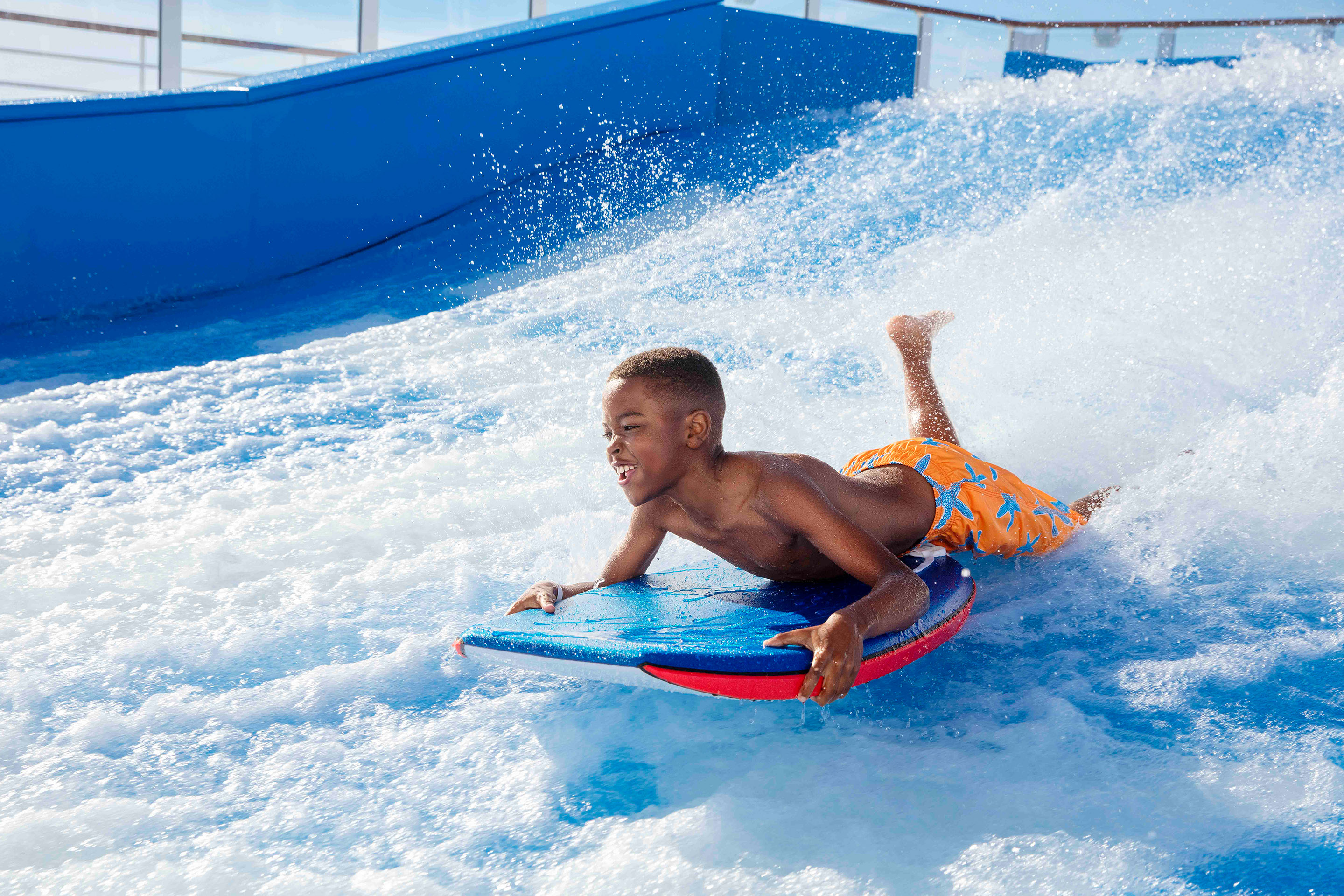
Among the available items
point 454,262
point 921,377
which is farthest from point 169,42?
point 921,377

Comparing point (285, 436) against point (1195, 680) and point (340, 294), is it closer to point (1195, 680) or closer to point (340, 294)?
point (340, 294)

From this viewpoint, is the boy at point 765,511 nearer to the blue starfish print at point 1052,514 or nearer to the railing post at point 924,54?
the blue starfish print at point 1052,514

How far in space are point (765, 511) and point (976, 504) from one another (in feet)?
2.52

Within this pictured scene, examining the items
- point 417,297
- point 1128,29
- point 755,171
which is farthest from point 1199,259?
point 1128,29

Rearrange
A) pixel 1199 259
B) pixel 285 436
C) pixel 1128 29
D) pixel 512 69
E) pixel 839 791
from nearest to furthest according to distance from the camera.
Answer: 1. pixel 839 791
2. pixel 285 436
3. pixel 1199 259
4. pixel 512 69
5. pixel 1128 29

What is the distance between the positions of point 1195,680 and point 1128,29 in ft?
25.8

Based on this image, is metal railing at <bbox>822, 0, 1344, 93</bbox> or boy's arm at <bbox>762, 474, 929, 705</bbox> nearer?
boy's arm at <bbox>762, 474, 929, 705</bbox>

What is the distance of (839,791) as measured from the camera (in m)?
1.72

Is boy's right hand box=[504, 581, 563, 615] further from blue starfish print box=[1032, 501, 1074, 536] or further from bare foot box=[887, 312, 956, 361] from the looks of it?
bare foot box=[887, 312, 956, 361]

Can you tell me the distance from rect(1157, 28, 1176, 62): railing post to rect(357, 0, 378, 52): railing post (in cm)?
572

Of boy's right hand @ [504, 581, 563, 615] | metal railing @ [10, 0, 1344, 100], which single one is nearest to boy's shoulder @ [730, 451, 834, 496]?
boy's right hand @ [504, 581, 563, 615]

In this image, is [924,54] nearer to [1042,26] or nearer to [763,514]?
[1042,26]

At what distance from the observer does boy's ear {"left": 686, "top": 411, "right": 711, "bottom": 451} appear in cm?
188

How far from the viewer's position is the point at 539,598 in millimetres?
2117
